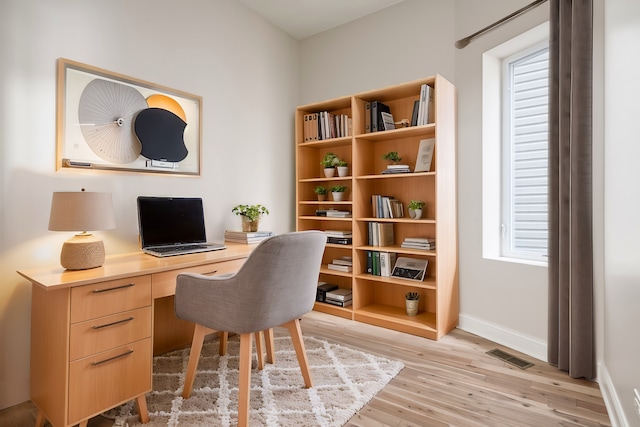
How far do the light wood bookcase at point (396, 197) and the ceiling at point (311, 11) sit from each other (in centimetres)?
84

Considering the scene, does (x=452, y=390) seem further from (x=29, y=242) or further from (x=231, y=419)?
(x=29, y=242)

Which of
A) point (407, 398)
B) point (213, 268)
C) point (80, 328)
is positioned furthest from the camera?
point (213, 268)

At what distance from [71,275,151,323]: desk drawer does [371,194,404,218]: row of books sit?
6.23 ft

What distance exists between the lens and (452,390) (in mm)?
1909

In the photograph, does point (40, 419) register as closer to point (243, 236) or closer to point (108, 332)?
point (108, 332)

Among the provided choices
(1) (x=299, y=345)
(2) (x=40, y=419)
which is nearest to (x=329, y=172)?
(1) (x=299, y=345)

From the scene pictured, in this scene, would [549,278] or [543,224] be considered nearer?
[549,278]

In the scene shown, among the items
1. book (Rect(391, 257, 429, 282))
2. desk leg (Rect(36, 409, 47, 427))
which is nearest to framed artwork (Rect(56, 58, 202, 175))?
desk leg (Rect(36, 409, 47, 427))

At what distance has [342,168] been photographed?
321cm

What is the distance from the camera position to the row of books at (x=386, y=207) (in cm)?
296

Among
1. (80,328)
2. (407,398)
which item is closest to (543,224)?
(407,398)

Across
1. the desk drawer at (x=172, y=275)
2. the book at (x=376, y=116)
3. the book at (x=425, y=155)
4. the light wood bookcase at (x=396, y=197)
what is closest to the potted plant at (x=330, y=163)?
the light wood bookcase at (x=396, y=197)

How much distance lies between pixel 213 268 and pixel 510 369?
187 centimetres

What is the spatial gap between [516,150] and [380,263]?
1359 mm
